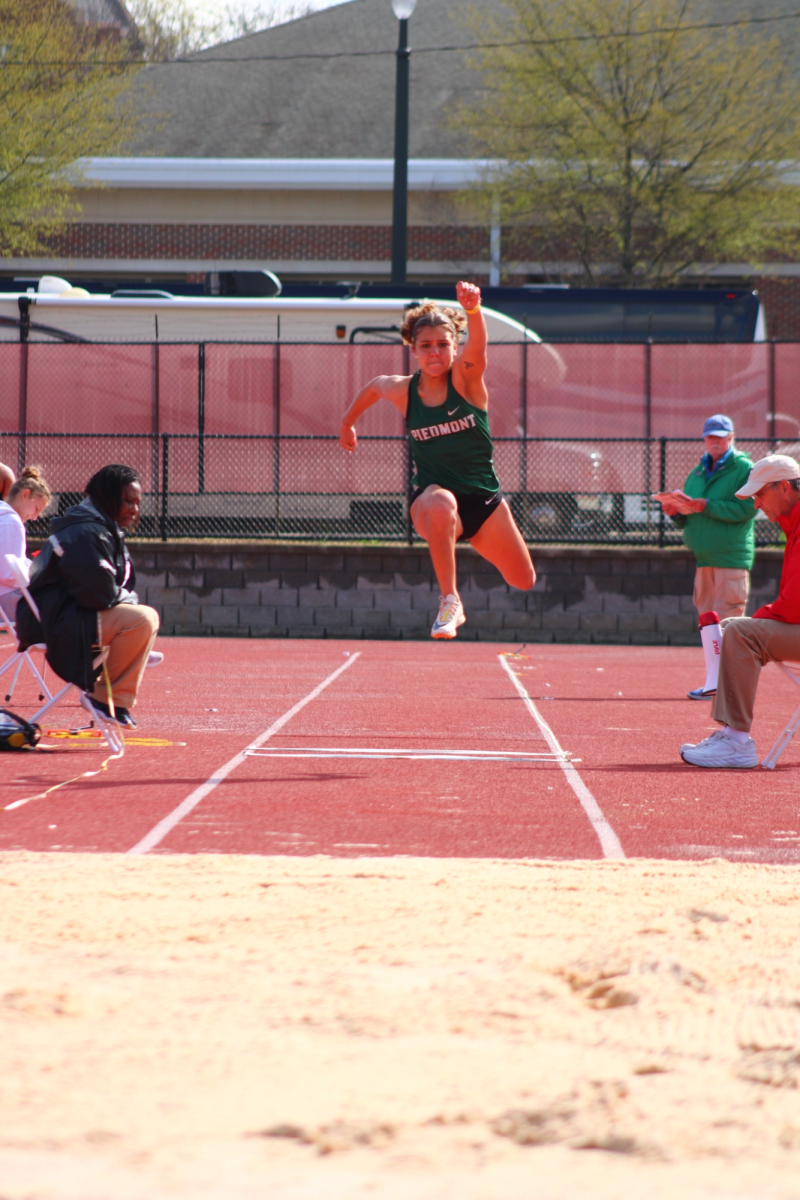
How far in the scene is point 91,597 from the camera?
6766mm

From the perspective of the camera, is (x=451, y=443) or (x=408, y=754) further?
(x=408, y=754)

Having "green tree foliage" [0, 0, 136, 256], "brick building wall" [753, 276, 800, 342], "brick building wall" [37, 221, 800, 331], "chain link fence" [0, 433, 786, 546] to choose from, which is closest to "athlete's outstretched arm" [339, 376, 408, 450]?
"chain link fence" [0, 433, 786, 546]

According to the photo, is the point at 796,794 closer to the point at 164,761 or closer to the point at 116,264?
the point at 164,761

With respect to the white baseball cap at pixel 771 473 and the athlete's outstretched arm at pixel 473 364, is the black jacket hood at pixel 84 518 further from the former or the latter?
the white baseball cap at pixel 771 473

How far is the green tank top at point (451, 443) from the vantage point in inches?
271

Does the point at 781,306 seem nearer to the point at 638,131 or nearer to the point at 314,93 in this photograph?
the point at 638,131

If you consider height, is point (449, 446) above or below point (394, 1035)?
above

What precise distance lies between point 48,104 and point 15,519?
21.5 m

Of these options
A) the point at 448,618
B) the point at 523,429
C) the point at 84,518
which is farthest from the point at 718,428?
the point at 523,429

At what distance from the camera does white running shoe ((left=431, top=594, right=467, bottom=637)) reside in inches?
262

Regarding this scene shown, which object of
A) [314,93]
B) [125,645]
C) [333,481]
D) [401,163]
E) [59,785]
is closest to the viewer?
[59,785]

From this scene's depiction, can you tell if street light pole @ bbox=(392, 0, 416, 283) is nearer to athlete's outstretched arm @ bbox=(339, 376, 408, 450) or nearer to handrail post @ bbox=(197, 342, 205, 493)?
handrail post @ bbox=(197, 342, 205, 493)

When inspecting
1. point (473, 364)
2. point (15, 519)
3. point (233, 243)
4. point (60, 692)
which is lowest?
point (60, 692)

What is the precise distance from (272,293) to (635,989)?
16.9 meters
